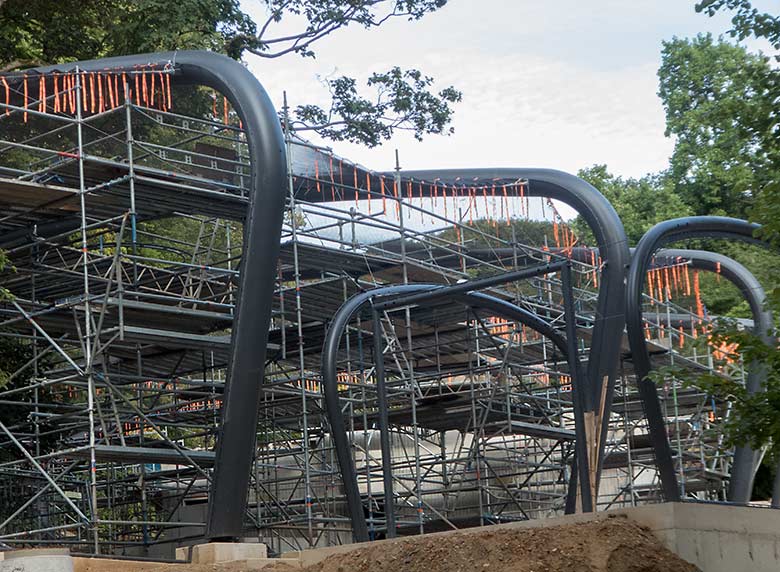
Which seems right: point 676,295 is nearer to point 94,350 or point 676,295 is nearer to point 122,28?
point 122,28

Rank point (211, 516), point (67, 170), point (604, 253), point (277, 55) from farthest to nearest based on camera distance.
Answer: point (277, 55), point (604, 253), point (67, 170), point (211, 516)

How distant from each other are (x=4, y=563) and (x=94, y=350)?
5369mm

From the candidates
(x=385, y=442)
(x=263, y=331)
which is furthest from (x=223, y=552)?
(x=263, y=331)

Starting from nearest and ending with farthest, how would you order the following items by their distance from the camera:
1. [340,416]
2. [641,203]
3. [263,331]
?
[263,331], [340,416], [641,203]

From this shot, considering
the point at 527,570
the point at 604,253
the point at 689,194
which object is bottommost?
the point at 527,570

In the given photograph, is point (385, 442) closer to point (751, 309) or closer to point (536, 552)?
point (536, 552)

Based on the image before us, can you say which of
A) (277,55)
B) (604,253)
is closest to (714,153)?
(277,55)

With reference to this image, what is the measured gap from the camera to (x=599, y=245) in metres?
26.5

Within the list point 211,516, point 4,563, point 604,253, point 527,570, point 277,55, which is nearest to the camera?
point 527,570

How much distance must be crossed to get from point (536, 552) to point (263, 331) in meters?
7.54

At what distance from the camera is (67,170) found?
66.3 ft

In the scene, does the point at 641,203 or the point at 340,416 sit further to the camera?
the point at 641,203

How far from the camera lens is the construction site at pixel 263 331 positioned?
1928 cm

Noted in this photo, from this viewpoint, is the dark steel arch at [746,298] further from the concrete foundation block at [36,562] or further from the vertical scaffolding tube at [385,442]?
the concrete foundation block at [36,562]
